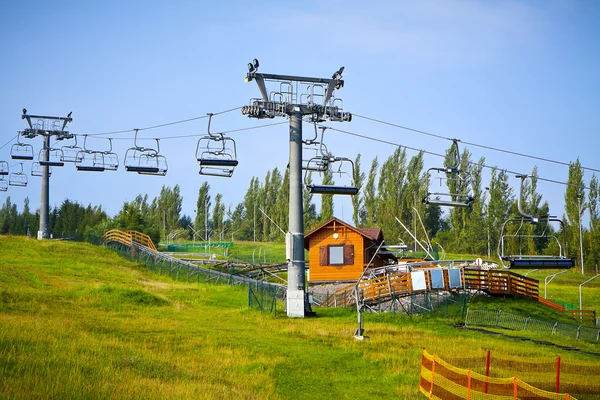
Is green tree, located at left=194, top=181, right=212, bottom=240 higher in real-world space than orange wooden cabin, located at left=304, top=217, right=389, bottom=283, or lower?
higher

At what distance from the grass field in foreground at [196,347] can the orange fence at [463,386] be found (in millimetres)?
893

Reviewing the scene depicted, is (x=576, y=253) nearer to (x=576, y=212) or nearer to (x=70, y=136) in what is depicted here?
(x=576, y=212)

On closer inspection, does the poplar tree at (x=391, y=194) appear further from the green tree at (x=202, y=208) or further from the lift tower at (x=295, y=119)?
the lift tower at (x=295, y=119)

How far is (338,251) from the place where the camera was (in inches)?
2135

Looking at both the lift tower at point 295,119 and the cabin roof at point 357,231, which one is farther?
the cabin roof at point 357,231

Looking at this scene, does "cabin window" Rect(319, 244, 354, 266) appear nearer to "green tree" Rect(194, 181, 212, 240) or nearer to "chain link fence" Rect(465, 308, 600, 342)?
"chain link fence" Rect(465, 308, 600, 342)

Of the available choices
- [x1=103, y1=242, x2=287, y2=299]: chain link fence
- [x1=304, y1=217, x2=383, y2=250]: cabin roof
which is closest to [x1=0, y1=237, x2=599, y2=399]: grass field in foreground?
[x1=103, y1=242, x2=287, y2=299]: chain link fence

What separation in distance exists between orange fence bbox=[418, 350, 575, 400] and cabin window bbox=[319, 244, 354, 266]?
113 feet

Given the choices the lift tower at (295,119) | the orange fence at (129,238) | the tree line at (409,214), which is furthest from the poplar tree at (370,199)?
the lift tower at (295,119)

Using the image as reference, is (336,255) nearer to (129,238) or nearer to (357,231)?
(357,231)

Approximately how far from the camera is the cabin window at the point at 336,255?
177ft

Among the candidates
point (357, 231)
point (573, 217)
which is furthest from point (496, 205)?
point (357, 231)

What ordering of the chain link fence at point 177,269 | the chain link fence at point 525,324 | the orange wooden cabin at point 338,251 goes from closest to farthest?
the chain link fence at point 525,324
the chain link fence at point 177,269
the orange wooden cabin at point 338,251

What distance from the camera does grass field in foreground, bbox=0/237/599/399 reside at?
17250 millimetres
